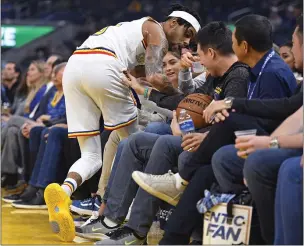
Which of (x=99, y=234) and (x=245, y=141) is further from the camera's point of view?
(x=99, y=234)

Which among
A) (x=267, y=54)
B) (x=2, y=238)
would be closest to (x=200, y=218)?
(x=267, y=54)

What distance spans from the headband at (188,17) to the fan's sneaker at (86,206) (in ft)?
4.67

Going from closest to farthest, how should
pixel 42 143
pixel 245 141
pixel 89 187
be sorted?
1. pixel 245 141
2. pixel 89 187
3. pixel 42 143

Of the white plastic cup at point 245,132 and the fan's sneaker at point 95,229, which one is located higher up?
the white plastic cup at point 245,132

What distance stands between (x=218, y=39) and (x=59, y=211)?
1.42m

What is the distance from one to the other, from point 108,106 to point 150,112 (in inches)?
18.0

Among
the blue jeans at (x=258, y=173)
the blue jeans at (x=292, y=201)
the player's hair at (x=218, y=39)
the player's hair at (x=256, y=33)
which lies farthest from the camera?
the player's hair at (x=218, y=39)

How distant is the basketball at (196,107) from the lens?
14.3 ft

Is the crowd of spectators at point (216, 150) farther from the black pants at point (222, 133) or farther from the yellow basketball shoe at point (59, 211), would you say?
the yellow basketball shoe at point (59, 211)

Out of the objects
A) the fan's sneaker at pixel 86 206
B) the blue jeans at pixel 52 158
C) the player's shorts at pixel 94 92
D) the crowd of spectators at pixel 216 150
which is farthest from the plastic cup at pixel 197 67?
the blue jeans at pixel 52 158

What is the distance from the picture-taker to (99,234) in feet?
16.1

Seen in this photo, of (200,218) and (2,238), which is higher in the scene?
(200,218)

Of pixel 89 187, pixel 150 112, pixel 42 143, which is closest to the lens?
pixel 150 112

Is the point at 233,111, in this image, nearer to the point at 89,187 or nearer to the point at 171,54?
the point at 171,54
